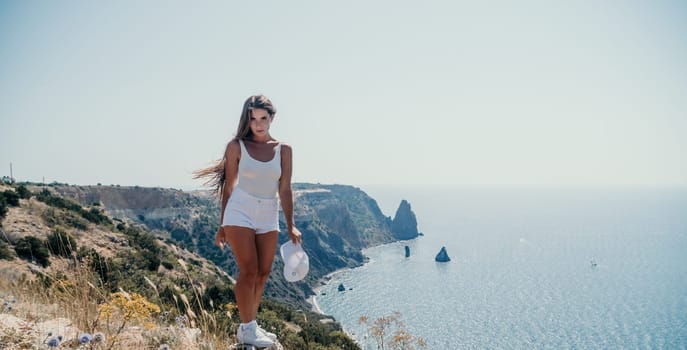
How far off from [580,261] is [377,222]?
60473 mm

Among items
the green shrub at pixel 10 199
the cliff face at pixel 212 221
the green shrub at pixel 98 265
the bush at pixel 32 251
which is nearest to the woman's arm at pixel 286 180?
the cliff face at pixel 212 221

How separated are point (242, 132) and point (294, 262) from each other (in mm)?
1172

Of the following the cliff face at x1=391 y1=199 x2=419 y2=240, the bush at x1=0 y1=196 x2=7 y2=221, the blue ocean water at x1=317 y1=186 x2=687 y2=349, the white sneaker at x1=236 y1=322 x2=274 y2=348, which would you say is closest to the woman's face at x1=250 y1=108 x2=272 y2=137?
the white sneaker at x1=236 y1=322 x2=274 y2=348

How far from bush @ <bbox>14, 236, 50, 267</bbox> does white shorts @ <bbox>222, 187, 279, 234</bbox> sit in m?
10.5

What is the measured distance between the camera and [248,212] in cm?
315

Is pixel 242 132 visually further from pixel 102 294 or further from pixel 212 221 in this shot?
pixel 212 221

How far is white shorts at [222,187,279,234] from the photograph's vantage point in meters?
3.12

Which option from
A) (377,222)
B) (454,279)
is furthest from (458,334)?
(377,222)

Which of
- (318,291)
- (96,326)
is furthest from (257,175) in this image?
(318,291)

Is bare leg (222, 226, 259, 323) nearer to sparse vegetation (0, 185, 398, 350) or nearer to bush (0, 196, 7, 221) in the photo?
sparse vegetation (0, 185, 398, 350)

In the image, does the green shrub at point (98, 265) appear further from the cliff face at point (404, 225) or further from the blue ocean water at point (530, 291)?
the cliff face at point (404, 225)

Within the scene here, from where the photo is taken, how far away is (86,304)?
9.81ft

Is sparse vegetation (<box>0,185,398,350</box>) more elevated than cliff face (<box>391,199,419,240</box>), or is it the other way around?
sparse vegetation (<box>0,185,398,350</box>)

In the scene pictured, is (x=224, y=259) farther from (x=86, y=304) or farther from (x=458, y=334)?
(x=86, y=304)
